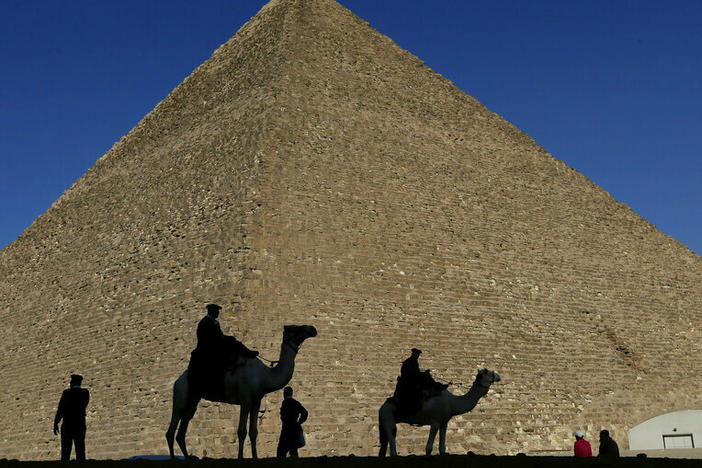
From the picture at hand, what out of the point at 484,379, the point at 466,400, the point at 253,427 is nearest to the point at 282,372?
the point at 253,427

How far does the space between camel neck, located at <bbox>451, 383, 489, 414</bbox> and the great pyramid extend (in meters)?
3.68

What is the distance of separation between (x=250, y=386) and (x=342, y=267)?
8311mm

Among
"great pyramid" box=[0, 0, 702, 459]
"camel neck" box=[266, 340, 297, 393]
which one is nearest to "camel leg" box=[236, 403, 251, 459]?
"camel neck" box=[266, 340, 297, 393]

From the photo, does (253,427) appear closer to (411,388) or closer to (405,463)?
(405,463)

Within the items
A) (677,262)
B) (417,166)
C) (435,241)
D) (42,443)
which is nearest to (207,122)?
(417,166)

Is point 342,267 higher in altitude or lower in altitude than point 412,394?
higher

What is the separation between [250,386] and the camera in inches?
307

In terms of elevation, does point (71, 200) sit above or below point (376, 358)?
above

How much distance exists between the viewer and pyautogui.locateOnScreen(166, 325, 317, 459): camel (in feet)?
25.5

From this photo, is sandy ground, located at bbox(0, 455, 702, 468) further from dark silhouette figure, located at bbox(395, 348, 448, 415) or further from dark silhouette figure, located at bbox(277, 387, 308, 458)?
dark silhouette figure, located at bbox(277, 387, 308, 458)

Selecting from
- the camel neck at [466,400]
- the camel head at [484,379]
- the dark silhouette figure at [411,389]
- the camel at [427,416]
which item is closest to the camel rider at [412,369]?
the dark silhouette figure at [411,389]

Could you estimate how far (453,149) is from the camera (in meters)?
23.1

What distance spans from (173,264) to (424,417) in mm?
Answer: 9168

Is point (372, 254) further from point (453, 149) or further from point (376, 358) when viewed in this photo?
point (453, 149)
